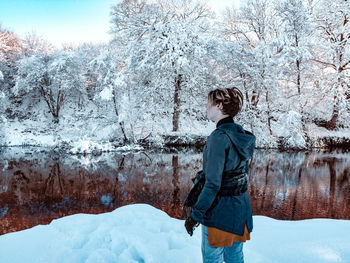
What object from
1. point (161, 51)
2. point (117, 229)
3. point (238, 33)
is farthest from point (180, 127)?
point (117, 229)

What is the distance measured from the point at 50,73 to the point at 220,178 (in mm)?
20195

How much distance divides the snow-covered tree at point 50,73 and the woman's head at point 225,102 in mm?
18448

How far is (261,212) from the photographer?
14.6 feet

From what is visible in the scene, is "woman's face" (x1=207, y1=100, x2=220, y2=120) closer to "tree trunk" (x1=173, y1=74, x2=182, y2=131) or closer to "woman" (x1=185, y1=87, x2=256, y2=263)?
"woman" (x1=185, y1=87, x2=256, y2=263)

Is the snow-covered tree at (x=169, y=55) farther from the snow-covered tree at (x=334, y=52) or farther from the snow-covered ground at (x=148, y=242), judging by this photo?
the snow-covered ground at (x=148, y=242)

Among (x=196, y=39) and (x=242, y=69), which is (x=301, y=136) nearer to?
(x=242, y=69)

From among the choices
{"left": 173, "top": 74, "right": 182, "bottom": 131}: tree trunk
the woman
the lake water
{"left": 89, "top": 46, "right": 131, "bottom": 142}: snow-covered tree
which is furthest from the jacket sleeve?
{"left": 173, "top": 74, "right": 182, "bottom": 131}: tree trunk

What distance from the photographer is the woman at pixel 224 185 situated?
4.84 ft

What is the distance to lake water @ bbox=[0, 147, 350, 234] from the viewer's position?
4.49 metres

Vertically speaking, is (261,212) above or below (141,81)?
below

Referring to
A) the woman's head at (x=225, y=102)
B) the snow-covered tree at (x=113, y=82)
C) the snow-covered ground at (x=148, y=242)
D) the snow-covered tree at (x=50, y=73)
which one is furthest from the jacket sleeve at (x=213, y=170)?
the snow-covered tree at (x=50, y=73)

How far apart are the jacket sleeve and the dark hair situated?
22 cm

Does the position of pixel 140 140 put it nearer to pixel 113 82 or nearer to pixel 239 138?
pixel 113 82

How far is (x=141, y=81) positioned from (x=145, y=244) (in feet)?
42.0
